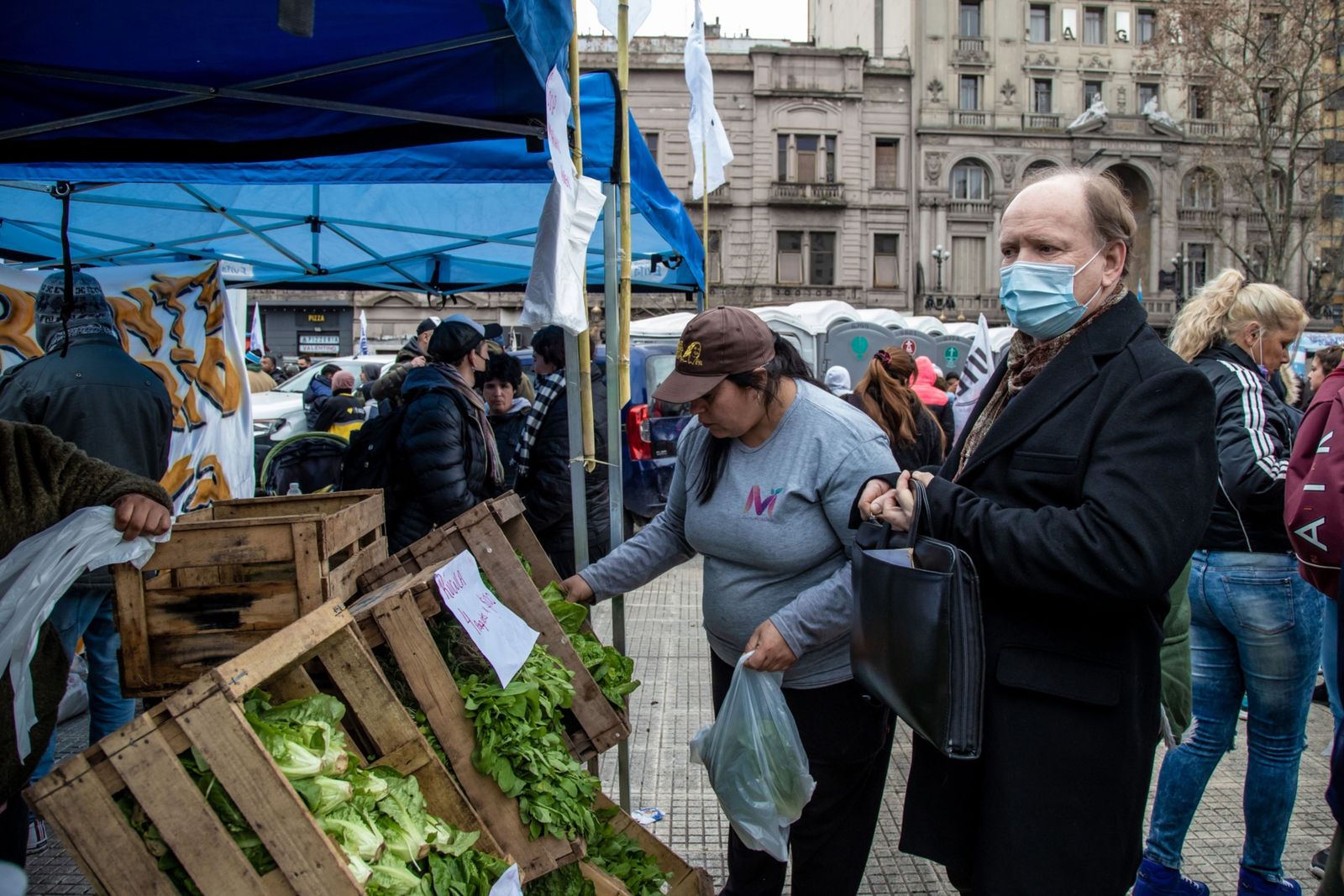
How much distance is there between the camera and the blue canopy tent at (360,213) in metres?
4.00

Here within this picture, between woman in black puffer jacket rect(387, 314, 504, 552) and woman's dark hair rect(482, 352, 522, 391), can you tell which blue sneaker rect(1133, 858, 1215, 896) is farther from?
woman's dark hair rect(482, 352, 522, 391)

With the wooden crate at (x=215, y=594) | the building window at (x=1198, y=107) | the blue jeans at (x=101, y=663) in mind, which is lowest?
the blue jeans at (x=101, y=663)

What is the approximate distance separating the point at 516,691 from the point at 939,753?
100cm

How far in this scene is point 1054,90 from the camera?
4259cm

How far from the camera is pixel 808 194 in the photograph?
4034 centimetres

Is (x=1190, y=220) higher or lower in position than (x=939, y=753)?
higher

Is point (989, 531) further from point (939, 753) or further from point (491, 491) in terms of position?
point (491, 491)

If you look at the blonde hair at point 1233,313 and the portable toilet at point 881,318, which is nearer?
the blonde hair at point 1233,313

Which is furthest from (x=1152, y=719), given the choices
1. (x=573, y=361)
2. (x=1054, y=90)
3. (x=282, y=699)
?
(x=1054, y=90)

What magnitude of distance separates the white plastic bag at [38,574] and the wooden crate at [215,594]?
0.38 ft

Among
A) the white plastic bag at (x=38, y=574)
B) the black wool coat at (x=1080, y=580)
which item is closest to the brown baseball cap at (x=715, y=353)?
the black wool coat at (x=1080, y=580)

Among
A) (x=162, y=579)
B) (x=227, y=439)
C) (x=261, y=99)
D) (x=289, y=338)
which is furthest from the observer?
(x=289, y=338)

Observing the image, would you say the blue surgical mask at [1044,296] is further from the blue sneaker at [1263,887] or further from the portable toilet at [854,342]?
the portable toilet at [854,342]

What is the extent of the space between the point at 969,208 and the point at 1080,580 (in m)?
42.4
